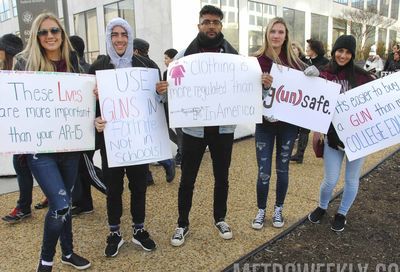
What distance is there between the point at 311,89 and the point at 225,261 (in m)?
1.80

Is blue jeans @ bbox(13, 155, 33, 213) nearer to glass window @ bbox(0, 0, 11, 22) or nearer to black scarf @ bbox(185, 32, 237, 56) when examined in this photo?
black scarf @ bbox(185, 32, 237, 56)

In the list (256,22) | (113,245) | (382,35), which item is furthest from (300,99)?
(382,35)

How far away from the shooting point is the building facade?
11.9 m

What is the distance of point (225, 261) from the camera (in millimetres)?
3334

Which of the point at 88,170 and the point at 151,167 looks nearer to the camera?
the point at 88,170

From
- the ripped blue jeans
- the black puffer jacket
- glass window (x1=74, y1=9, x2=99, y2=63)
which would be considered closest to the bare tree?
glass window (x1=74, y1=9, x2=99, y2=63)

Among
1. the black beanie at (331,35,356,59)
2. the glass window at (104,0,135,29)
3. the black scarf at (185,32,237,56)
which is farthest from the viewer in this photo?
the glass window at (104,0,135,29)

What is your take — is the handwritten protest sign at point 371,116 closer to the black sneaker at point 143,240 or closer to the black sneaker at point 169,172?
the black sneaker at point 143,240

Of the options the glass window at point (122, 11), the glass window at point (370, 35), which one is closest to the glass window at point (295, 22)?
the glass window at point (122, 11)

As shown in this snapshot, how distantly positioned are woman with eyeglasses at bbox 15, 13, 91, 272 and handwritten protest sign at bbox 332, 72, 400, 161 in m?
2.49

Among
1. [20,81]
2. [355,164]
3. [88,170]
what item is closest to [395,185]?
[355,164]

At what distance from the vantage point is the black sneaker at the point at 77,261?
10.6 feet

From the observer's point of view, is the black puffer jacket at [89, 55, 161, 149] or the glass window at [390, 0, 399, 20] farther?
the glass window at [390, 0, 399, 20]

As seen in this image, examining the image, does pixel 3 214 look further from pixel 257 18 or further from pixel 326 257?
pixel 257 18
